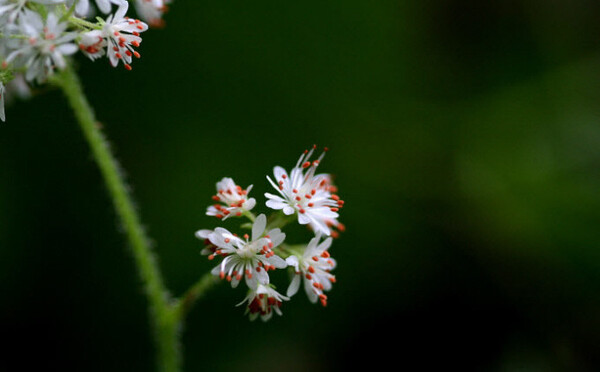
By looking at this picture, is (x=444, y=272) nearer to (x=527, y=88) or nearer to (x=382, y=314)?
(x=382, y=314)

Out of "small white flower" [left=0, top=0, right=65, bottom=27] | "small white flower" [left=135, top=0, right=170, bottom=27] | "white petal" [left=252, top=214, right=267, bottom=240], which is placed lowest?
"white petal" [left=252, top=214, right=267, bottom=240]

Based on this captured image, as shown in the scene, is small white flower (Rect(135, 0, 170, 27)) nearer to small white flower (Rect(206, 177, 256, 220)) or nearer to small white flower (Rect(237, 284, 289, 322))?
small white flower (Rect(206, 177, 256, 220))

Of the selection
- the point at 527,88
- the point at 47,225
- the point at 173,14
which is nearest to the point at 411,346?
the point at 527,88

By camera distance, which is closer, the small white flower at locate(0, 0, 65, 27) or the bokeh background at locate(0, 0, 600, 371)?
the small white flower at locate(0, 0, 65, 27)

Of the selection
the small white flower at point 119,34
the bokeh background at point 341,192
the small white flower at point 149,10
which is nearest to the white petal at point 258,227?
the small white flower at point 119,34

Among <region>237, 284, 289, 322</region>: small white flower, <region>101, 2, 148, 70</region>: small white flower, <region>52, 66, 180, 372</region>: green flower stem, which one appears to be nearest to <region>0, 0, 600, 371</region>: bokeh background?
<region>52, 66, 180, 372</region>: green flower stem

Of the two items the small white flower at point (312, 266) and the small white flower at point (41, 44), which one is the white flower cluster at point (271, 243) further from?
the small white flower at point (41, 44)
